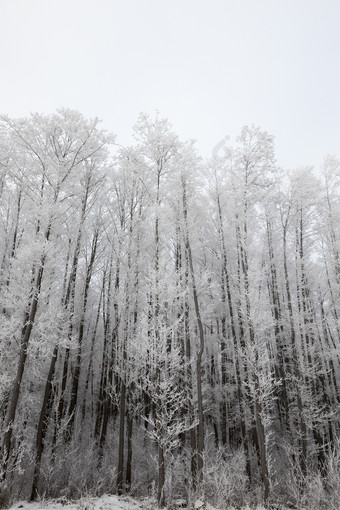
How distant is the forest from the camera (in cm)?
1020

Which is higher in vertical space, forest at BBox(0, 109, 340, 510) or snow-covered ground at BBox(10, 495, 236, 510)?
forest at BBox(0, 109, 340, 510)

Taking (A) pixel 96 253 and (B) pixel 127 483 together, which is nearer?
(B) pixel 127 483

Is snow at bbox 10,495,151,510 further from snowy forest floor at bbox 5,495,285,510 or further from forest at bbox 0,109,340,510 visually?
forest at bbox 0,109,340,510

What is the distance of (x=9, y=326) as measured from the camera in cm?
974

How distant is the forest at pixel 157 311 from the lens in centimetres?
1020

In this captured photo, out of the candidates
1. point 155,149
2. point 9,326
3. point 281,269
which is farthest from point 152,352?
point 281,269

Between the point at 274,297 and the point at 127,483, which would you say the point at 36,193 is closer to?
the point at 127,483

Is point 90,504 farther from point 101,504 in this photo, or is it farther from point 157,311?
point 157,311

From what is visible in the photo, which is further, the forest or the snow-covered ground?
the forest

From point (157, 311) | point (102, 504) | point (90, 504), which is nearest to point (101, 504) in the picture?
point (102, 504)

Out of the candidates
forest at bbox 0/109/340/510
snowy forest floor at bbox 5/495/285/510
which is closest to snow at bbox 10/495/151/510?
snowy forest floor at bbox 5/495/285/510

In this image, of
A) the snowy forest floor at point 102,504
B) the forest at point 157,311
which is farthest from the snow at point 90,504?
the forest at point 157,311

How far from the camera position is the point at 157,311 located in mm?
11352

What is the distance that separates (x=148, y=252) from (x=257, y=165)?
682 cm
